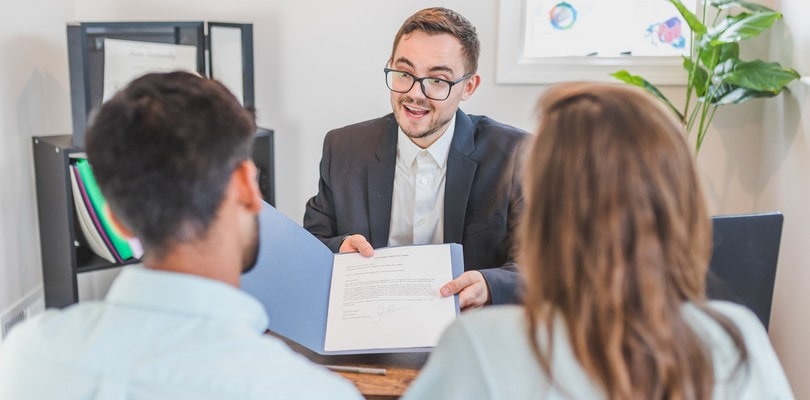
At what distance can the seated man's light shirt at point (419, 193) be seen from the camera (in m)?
2.01

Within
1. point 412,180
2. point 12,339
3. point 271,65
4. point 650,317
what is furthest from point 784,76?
point 12,339

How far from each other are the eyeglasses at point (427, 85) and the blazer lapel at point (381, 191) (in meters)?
0.13

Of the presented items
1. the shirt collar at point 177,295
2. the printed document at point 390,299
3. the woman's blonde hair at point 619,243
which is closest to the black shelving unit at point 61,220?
the printed document at point 390,299

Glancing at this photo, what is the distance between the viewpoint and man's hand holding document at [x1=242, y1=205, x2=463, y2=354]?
1.44 m

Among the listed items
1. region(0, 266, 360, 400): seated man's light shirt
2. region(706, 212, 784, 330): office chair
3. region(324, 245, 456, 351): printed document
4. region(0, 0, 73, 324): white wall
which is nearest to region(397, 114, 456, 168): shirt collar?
region(324, 245, 456, 351): printed document

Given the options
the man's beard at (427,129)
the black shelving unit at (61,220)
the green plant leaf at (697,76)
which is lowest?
the black shelving unit at (61,220)

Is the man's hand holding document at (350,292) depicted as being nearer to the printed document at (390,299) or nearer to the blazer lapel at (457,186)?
the printed document at (390,299)

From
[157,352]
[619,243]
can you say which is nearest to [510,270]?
[619,243]

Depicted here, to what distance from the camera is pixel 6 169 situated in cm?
257

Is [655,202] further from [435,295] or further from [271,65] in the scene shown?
[271,65]

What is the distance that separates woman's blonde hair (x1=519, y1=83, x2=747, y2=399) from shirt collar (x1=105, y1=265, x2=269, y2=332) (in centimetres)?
32

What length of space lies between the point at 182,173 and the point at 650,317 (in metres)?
0.51

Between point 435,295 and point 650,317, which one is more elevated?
point 650,317

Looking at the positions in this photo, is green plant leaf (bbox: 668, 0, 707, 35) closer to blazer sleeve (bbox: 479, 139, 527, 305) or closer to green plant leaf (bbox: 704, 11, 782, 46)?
green plant leaf (bbox: 704, 11, 782, 46)
